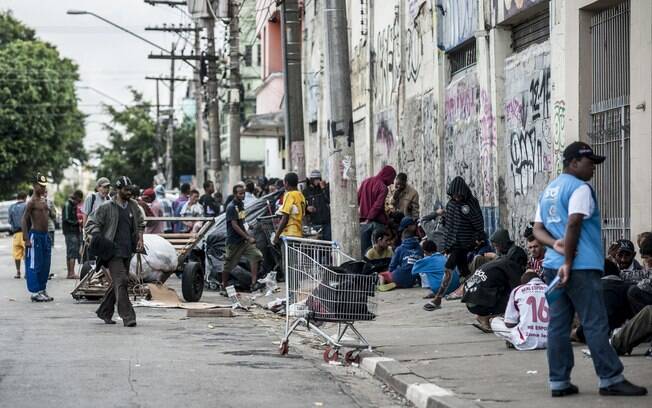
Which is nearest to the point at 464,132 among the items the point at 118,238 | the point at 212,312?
the point at 212,312

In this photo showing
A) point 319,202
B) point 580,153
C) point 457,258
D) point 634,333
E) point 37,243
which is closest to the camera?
point 580,153

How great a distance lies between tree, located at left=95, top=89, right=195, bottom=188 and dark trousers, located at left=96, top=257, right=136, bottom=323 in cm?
7269

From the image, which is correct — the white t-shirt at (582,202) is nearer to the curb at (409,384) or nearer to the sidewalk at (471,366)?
the sidewalk at (471,366)

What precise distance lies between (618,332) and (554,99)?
5.72m

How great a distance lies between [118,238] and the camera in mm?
15383

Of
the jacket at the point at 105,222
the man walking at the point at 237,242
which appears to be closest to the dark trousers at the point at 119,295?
the jacket at the point at 105,222

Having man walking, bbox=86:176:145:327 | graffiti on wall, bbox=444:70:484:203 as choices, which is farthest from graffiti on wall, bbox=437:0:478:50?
man walking, bbox=86:176:145:327

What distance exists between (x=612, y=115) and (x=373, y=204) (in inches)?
295

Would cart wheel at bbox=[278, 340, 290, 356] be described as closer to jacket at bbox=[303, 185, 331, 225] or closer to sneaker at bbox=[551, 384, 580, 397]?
sneaker at bbox=[551, 384, 580, 397]

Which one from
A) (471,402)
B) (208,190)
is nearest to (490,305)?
(471,402)

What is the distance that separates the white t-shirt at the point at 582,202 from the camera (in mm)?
9000

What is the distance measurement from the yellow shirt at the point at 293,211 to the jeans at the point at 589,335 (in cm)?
982

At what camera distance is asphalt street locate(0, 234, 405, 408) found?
9.55 metres

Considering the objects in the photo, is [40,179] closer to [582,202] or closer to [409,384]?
[409,384]
